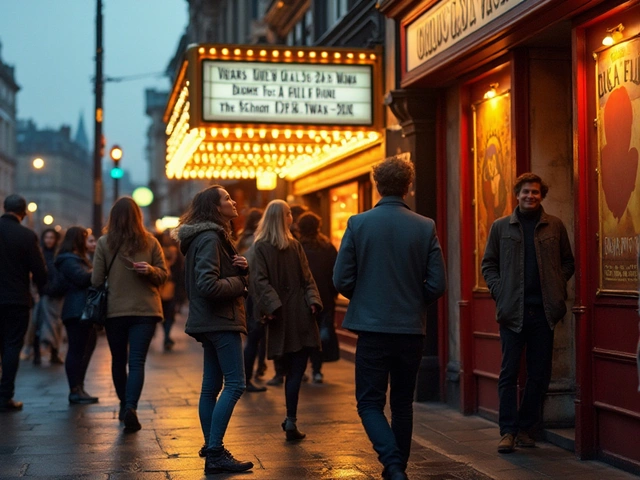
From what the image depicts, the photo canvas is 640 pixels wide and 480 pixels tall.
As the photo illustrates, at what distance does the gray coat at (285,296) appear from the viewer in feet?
28.4

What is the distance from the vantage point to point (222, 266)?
24.0 feet

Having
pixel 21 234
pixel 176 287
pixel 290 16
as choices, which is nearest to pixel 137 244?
pixel 21 234

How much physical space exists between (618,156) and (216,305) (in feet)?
9.15

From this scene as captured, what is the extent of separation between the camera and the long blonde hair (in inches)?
351

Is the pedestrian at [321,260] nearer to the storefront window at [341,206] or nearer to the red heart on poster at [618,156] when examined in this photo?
the storefront window at [341,206]

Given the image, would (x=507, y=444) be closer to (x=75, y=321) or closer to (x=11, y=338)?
(x=75, y=321)

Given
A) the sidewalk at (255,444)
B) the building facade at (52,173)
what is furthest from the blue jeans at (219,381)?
the building facade at (52,173)

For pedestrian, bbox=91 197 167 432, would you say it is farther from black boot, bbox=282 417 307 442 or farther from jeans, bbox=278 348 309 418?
black boot, bbox=282 417 307 442

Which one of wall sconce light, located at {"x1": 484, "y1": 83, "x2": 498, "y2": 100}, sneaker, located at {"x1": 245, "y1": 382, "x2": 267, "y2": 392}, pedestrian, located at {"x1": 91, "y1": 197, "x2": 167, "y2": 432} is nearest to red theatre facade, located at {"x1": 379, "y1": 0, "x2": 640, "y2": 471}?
wall sconce light, located at {"x1": 484, "y1": 83, "x2": 498, "y2": 100}

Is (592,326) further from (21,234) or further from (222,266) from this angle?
(21,234)

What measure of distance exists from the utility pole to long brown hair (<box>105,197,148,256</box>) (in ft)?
45.4

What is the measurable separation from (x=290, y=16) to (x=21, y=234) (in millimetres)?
12667

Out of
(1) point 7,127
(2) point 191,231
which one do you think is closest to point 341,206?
(2) point 191,231

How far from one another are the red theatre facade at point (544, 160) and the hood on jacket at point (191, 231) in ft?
7.99
